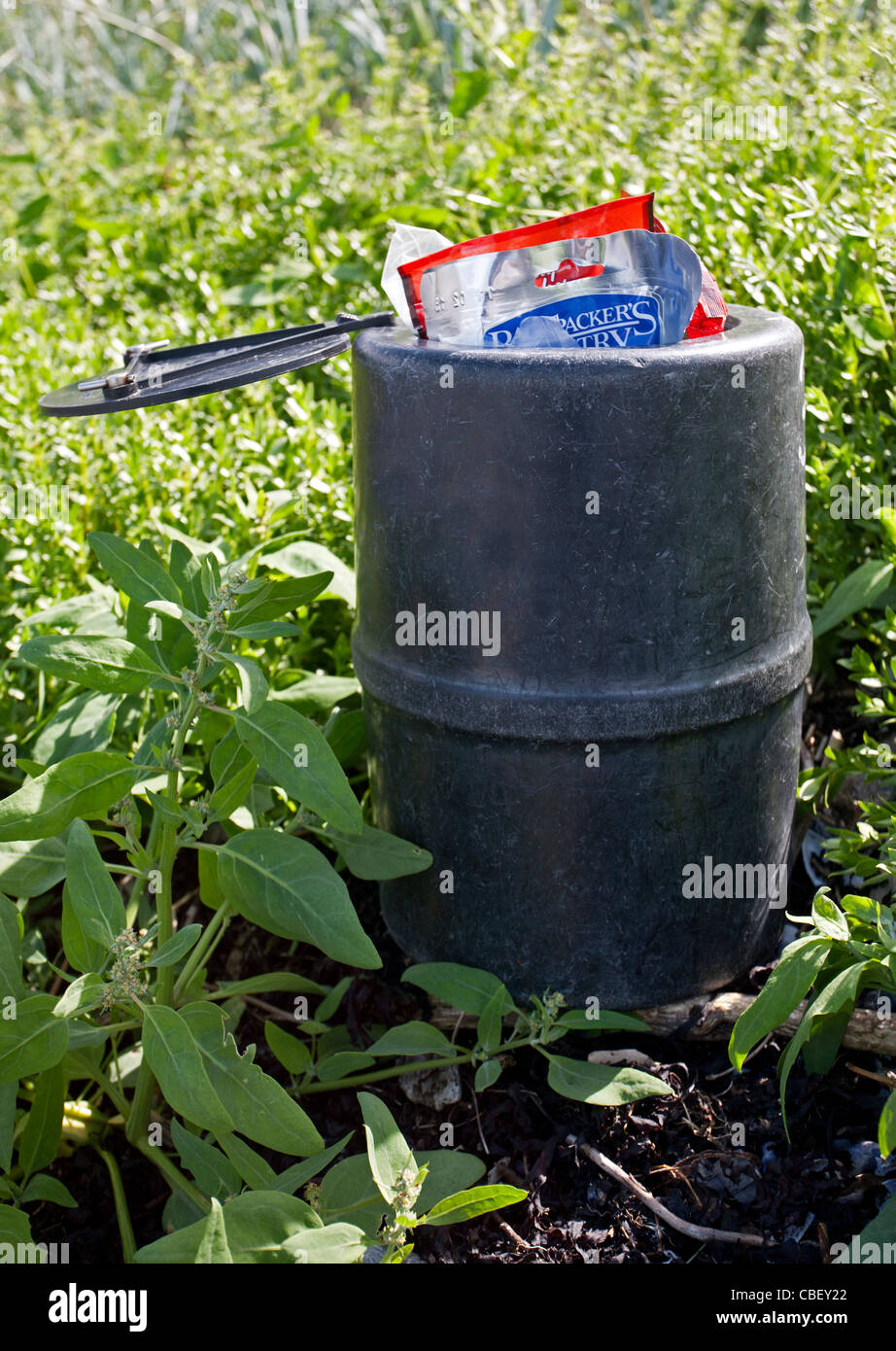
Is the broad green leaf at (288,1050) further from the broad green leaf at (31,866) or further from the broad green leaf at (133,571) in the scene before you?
the broad green leaf at (133,571)

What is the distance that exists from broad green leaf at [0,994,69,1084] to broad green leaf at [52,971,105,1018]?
3 centimetres

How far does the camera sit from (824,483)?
2277 mm

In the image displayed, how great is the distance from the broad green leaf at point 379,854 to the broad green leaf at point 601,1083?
345mm

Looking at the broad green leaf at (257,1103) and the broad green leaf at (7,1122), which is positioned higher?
the broad green leaf at (257,1103)

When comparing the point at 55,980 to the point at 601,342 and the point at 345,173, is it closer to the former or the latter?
the point at 601,342

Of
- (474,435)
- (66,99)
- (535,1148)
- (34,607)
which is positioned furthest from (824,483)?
(66,99)

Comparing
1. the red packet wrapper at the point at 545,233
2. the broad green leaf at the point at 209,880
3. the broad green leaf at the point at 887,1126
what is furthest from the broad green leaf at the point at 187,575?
the broad green leaf at the point at 887,1126

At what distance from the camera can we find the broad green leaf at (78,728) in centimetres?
207

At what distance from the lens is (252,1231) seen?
140 cm

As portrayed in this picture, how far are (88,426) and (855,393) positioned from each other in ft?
5.45

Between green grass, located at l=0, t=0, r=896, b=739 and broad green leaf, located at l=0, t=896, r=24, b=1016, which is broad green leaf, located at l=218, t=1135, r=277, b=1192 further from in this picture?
green grass, located at l=0, t=0, r=896, b=739

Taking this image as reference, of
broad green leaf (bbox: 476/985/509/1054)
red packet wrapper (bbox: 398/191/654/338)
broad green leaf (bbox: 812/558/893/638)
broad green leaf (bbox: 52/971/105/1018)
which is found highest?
red packet wrapper (bbox: 398/191/654/338)

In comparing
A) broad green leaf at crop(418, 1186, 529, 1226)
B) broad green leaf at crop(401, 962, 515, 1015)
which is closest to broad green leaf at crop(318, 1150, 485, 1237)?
broad green leaf at crop(418, 1186, 529, 1226)

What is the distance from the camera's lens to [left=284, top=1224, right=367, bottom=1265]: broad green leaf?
1.36 meters
